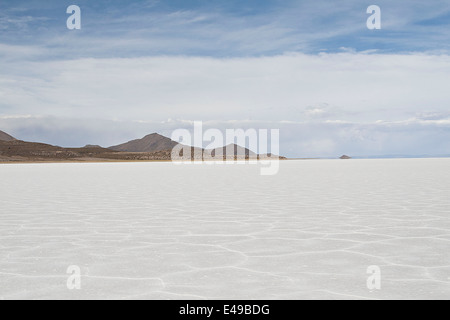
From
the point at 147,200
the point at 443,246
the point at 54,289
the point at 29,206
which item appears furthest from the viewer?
the point at 147,200

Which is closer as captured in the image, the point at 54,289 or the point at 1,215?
the point at 54,289

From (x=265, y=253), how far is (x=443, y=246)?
6.00ft

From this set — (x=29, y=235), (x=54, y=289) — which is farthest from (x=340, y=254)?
(x=29, y=235)

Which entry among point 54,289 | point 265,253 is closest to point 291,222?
point 265,253

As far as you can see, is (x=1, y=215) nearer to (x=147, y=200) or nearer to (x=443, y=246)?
(x=147, y=200)

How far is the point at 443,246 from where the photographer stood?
5.00 m

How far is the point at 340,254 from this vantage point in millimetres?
4609

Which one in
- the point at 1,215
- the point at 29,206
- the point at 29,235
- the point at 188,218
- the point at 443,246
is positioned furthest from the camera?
the point at 29,206
